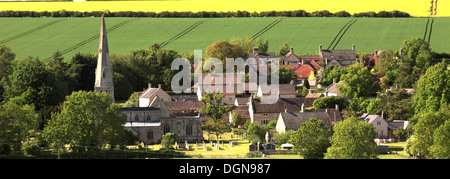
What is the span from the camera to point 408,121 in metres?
85.2

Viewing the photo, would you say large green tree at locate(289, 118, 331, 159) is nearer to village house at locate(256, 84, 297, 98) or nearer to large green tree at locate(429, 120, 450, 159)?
large green tree at locate(429, 120, 450, 159)

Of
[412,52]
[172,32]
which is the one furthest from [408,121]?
[172,32]

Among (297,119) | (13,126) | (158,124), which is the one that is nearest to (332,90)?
(297,119)

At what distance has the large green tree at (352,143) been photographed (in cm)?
5959

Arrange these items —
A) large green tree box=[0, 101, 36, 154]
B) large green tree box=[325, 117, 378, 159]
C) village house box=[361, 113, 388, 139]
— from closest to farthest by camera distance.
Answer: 1. large green tree box=[325, 117, 378, 159]
2. large green tree box=[0, 101, 36, 154]
3. village house box=[361, 113, 388, 139]

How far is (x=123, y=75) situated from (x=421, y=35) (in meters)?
63.3

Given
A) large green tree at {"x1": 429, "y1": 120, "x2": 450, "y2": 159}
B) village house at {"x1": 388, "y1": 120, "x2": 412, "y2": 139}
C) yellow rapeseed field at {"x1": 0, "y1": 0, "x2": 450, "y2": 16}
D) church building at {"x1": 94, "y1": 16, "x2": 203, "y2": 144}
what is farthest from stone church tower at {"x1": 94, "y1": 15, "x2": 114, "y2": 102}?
yellow rapeseed field at {"x1": 0, "y1": 0, "x2": 450, "y2": 16}

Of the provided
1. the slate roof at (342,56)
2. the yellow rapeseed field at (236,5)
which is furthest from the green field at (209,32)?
the slate roof at (342,56)

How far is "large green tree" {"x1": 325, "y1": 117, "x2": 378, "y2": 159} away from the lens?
196 feet

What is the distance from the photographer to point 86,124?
72625 mm

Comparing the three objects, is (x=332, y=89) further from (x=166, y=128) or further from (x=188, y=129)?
(x=166, y=128)

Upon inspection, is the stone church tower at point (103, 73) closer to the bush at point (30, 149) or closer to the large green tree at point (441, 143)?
the bush at point (30, 149)

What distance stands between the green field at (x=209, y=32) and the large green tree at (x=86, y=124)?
241 ft

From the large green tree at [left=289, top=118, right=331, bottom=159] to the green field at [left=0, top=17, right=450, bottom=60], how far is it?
82383 mm
